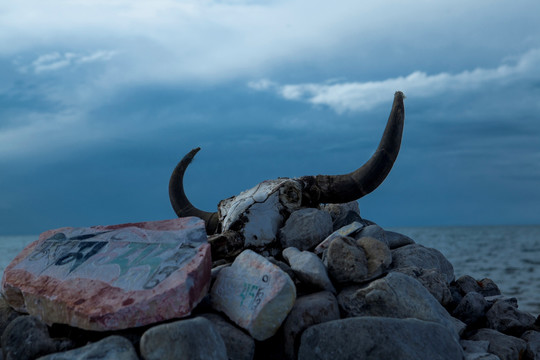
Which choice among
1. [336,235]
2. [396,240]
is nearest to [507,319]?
[396,240]

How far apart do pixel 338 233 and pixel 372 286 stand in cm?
118

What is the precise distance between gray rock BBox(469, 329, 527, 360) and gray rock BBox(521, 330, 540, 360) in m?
0.09

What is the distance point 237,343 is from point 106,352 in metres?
1.07

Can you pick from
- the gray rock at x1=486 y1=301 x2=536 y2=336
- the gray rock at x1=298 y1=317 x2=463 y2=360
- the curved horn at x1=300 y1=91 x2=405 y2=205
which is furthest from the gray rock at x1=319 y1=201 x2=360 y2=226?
the gray rock at x1=298 y1=317 x2=463 y2=360

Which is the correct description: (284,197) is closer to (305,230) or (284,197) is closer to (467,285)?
(305,230)

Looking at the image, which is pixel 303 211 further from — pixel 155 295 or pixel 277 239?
pixel 155 295

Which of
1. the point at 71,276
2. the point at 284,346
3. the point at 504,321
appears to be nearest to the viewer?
the point at 284,346

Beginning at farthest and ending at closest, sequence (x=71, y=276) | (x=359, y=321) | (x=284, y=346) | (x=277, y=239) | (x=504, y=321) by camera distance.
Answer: (x=277, y=239)
(x=504, y=321)
(x=71, y=276)
(x=284, y=346)
(x=359, y=321)

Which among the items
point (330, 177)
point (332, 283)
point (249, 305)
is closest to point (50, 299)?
point (249, 305)

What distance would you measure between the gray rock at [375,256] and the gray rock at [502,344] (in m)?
1.24

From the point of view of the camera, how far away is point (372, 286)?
4867 mm

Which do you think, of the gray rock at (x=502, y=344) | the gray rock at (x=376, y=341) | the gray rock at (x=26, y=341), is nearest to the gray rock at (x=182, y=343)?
the gray rock at (x=376, y=341)

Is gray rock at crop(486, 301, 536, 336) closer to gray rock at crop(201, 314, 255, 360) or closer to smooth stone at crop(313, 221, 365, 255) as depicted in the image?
smooth stone at crop(313, 221, 365, 255)

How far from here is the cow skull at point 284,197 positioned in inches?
245
